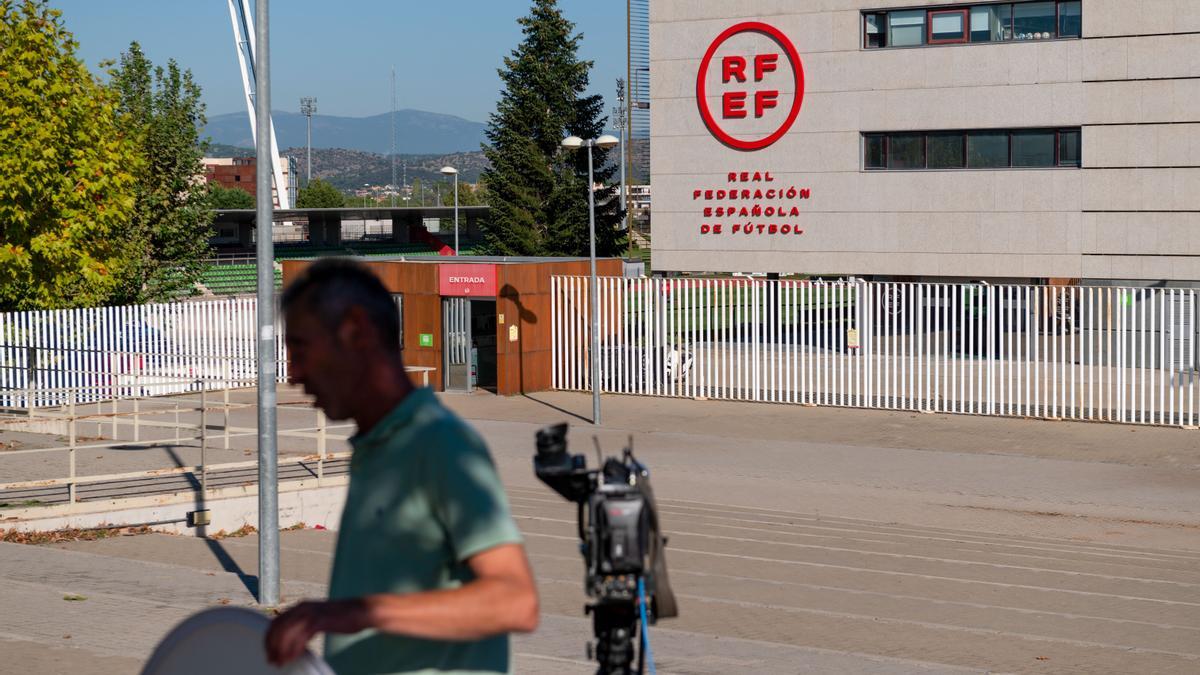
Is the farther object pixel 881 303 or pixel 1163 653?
pixel 881 303

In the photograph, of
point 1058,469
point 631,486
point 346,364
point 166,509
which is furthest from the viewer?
point 1058,469

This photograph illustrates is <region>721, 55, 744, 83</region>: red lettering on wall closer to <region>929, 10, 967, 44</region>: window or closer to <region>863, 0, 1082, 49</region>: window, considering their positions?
<region>863, 0, 1082, 49</region>: window

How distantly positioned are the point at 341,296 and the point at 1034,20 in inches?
1290

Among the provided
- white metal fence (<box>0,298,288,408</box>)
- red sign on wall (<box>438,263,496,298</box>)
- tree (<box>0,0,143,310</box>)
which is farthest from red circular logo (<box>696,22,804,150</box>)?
tree (<box>0,0,143,310</box>)

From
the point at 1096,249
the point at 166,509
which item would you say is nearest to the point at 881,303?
the point at 1096,249

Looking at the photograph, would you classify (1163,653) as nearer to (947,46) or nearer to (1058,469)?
(1058,469)

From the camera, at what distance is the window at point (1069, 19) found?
107 feet

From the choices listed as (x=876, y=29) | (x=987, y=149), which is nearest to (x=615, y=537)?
(x=987, y=149)

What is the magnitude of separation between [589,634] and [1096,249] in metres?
26.0

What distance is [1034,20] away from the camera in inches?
1304

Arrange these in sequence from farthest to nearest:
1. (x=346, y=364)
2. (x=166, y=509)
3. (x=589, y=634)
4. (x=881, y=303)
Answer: (x=881, y=303)
(x=166, y=509)
(x=589, y=634)
(x=346, y=364)

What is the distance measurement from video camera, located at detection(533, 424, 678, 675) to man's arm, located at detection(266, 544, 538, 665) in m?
1.06

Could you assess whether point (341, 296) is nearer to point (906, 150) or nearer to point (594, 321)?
point (594, 321)

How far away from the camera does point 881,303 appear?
96.5 feet
